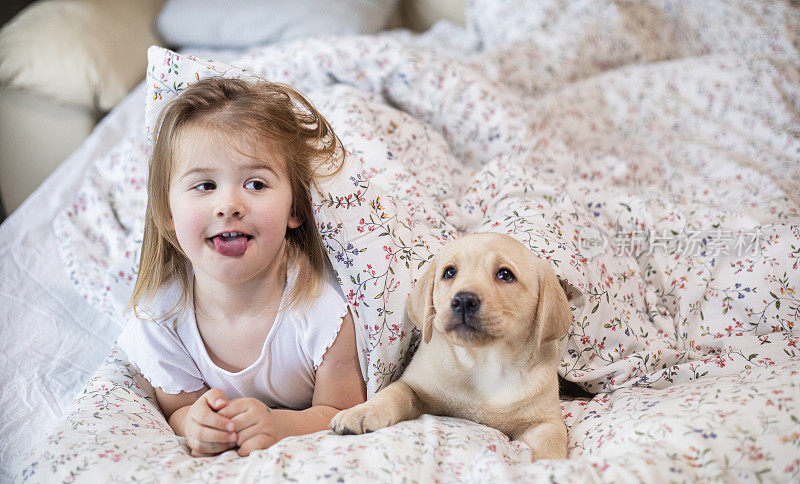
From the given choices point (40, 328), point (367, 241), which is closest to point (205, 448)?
point (367, 241)

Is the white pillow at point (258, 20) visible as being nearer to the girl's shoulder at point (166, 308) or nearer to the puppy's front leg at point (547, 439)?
the girl's shoulder at point (166, 308)

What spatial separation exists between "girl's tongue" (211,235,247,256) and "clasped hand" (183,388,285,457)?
0.69 ft

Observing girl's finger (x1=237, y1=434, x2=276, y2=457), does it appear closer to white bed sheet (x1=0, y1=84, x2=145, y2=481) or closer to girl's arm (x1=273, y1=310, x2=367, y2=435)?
girl's arm (x1=273, y1=310, x2=367, y2=435)

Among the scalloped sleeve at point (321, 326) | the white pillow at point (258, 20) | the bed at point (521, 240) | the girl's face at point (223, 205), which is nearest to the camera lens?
the bed at point (521, 240)

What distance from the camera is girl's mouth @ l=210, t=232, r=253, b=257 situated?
966 mm

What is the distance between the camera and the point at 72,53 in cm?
203

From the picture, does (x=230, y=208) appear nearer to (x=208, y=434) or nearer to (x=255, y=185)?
(x=255, y=185)

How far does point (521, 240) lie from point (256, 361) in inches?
19.7

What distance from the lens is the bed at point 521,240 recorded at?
0.86m

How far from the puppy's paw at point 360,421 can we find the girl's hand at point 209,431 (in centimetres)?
15

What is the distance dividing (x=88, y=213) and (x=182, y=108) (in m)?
0.75

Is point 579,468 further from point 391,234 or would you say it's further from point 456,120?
point 456,120

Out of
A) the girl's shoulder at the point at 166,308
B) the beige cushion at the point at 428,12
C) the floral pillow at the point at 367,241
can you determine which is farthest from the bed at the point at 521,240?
the beige cushion at the point at 428,12

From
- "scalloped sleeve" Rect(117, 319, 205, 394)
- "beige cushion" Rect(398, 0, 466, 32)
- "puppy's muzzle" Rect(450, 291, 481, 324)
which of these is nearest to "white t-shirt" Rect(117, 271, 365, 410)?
"scalloped sleeve" Rect(117, 319, 205, 394)
